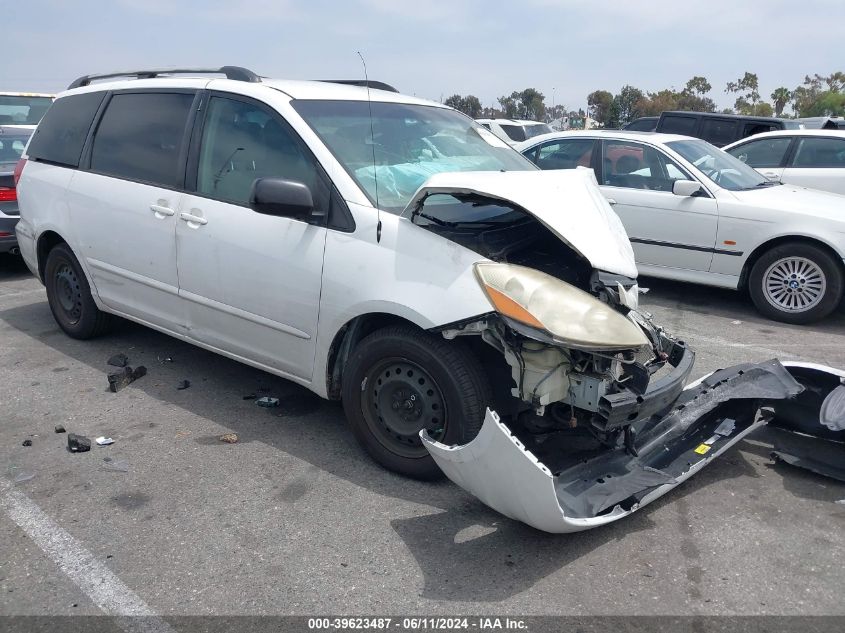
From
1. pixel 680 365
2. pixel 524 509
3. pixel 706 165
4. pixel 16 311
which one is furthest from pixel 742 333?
pixel 16 311

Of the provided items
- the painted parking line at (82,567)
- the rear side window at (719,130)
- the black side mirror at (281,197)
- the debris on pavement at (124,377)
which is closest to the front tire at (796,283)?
the black side mirror at (281,197)

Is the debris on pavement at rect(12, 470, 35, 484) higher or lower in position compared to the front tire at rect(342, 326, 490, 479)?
lower

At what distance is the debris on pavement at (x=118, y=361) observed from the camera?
5.22m

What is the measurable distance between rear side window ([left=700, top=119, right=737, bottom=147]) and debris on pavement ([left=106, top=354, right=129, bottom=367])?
11.1 meters

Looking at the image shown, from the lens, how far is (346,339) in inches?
147

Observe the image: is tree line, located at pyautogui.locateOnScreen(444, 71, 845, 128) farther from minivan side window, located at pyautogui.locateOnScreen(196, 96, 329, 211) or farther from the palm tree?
minivan side window, located at pyautogui.locateOnScreen(196, 96, 329, 211)

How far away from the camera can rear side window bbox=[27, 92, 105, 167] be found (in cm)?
526

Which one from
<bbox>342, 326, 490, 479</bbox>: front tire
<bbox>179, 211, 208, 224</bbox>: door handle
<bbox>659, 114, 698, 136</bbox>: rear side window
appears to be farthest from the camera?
<bbox>659, 114, 698, 136</bbox>: rear side window

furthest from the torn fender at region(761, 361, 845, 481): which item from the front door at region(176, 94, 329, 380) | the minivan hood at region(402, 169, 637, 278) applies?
the front door at region(176, 94, 329, 380)

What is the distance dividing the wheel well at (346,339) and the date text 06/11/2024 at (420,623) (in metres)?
1.37

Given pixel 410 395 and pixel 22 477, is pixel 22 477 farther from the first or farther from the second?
pixel 410 395

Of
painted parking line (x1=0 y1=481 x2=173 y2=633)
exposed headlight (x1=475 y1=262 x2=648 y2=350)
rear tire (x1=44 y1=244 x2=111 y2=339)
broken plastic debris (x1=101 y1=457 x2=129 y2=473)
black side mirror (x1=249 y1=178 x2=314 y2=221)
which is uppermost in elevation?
black side mirror (x1=249 y1=178 x2=314 y2=221)

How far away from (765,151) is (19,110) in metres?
11.3

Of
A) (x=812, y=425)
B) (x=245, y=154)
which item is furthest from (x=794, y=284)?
(x=245, y=154)
